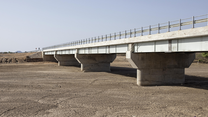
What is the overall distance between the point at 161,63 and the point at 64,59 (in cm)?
4035

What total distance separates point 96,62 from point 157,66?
18.8 m

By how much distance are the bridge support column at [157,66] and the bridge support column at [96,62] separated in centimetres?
1724

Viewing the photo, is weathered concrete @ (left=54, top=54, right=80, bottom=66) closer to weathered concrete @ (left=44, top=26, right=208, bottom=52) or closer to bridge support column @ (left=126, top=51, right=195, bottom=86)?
weathered concrete @ (left=44, top=26, right=208, bottom=52)

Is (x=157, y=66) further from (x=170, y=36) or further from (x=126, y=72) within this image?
(x=126, y=72)

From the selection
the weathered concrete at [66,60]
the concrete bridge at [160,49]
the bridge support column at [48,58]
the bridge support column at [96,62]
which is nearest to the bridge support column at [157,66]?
the concrete bridge at [160,49]

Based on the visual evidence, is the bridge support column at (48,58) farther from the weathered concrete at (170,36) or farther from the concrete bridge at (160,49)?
the weathered concrete at (170,36)

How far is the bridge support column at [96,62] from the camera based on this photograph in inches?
1613

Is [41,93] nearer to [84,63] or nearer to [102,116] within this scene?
[102,116]

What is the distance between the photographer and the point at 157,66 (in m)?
24.0

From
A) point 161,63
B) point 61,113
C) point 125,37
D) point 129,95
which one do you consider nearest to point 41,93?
point 61,113

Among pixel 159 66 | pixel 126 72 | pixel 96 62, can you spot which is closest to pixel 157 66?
pixel 159 66

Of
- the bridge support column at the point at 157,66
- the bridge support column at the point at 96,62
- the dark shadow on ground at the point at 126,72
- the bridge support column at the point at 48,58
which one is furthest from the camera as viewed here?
the bridge support column at the point at 48,58

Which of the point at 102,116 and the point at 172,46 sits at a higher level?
the point at 172,46

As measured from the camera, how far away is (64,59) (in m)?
59.8
